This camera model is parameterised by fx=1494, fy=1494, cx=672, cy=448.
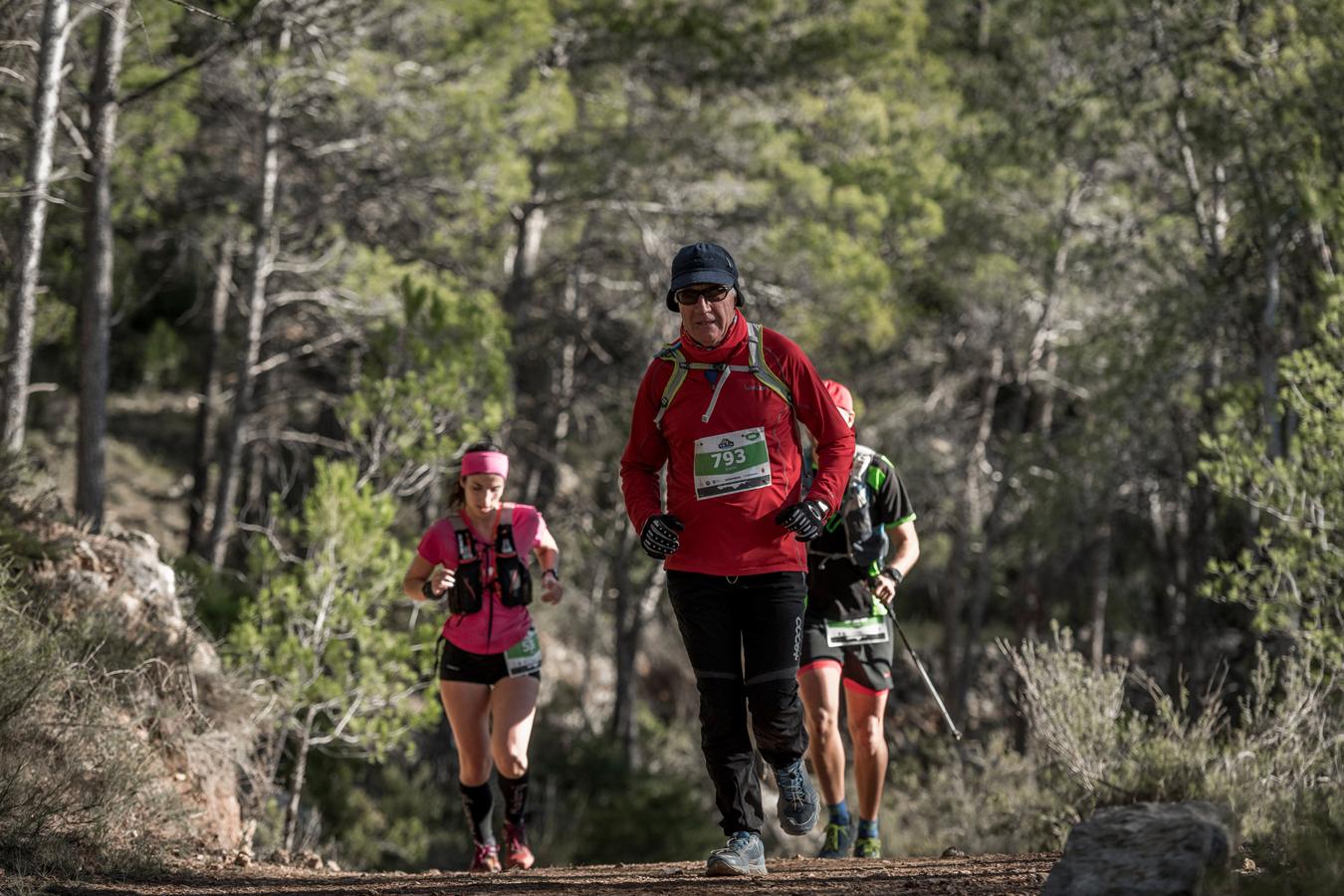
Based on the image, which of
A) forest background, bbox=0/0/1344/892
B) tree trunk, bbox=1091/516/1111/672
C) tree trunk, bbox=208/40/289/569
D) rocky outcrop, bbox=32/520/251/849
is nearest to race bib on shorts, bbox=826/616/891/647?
forest background, bbox=0/0/1344/892

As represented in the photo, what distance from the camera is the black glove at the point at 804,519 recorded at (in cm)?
482

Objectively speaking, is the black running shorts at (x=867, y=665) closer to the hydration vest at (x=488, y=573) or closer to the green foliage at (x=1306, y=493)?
the hydration vest at (x=488, y=573)

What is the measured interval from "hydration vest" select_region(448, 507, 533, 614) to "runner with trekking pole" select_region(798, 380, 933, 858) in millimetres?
1301

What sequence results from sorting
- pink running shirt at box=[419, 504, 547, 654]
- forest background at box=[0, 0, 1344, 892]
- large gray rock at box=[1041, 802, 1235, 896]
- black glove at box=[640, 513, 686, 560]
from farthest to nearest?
forest background at box=[0, 0, 1344, 892] < pink running shirt at box=[419, 504, 547, 654] < black glove at box=[640, 513, 686, 560] < large gray rock at box=[1041, 802, 1235, 896]

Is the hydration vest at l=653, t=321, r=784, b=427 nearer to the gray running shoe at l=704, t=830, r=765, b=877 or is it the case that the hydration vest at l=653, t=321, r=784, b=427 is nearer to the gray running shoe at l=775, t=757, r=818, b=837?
the gray running shoe at l=775, t=757, r=818, b=837

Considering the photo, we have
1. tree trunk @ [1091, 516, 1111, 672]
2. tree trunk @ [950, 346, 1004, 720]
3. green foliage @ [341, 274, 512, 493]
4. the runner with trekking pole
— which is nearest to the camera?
the runner with trekking pole

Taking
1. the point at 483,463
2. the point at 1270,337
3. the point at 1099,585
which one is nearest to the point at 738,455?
the point at 483,463

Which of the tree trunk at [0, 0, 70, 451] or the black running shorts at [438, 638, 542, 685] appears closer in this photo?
the black running shorts at [438, 638, 542, 685]

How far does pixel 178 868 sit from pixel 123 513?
22.3m

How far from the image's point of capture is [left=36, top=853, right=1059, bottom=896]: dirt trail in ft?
15.1

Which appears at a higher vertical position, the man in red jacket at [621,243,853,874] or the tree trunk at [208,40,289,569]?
the tree trunk at [208,40,289,569]

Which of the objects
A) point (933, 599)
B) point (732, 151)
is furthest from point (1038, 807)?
point (933, 599)

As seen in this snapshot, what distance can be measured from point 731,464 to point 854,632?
175 cm

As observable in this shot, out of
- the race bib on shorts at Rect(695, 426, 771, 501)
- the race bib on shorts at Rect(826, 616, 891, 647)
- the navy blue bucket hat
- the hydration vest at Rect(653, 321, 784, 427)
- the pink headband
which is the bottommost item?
the race bib on shorts at Rect(826, 616, 891, 647)
